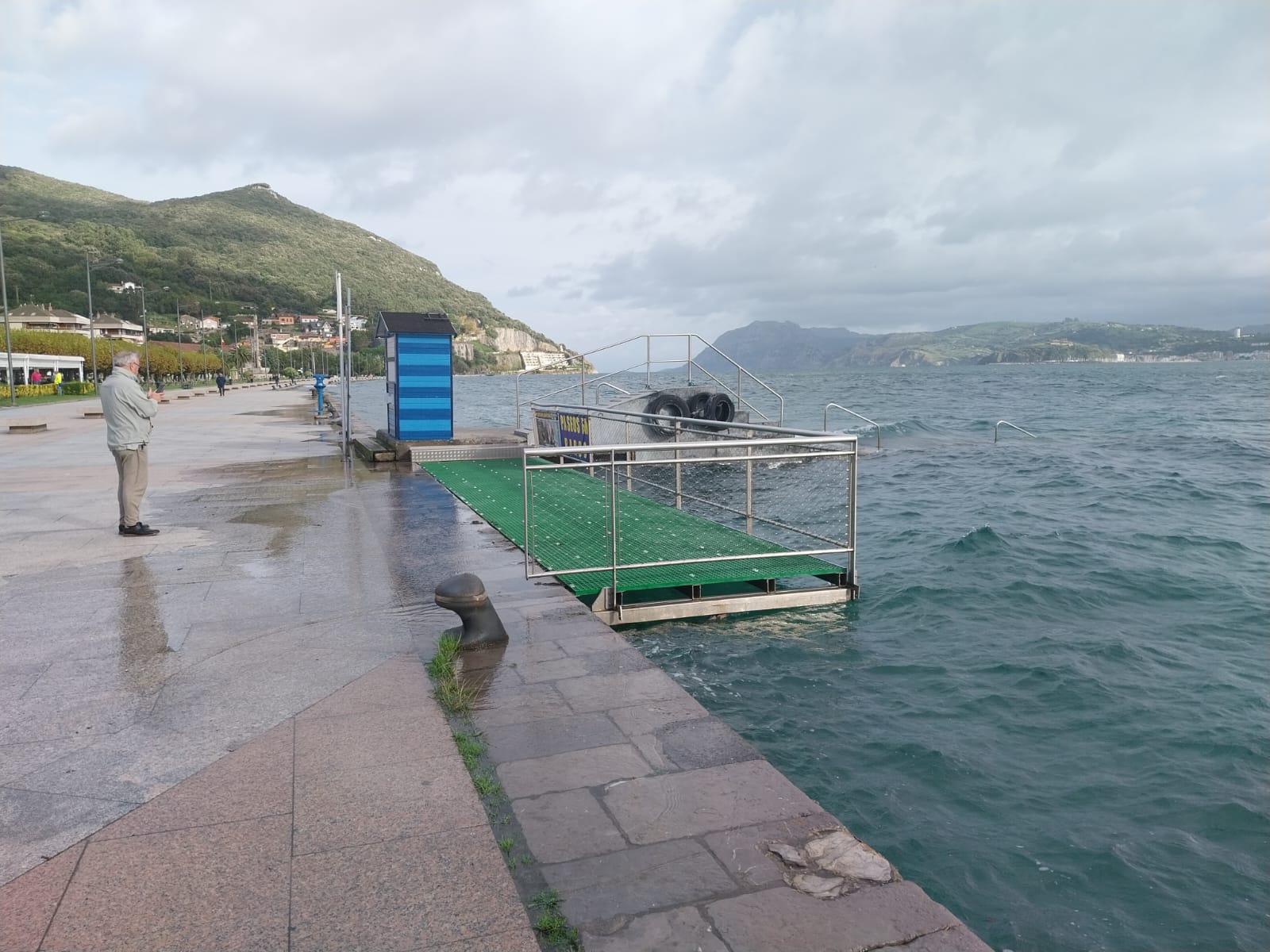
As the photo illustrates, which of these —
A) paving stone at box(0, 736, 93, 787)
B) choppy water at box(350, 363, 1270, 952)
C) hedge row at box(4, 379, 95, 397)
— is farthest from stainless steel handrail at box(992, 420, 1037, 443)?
hedge row at box(4, 379, 95, 397)

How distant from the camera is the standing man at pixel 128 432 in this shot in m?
8.63

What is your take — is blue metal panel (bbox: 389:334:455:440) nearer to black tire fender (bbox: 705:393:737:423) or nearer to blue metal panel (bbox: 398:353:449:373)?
blue metal panel (bbox: 398:353:449:373)

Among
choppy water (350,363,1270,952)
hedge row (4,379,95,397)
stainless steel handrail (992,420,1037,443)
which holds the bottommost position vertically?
choppy water (350,363,1270,952)

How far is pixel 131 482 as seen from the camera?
877cm

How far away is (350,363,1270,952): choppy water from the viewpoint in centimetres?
409

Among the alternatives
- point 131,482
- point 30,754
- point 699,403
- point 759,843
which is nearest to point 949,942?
point 759,843

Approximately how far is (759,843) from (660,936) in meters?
0.62

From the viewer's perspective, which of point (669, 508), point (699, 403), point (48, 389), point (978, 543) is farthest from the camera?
point (48, 389)

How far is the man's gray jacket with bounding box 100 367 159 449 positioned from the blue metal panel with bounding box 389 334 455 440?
6816mm

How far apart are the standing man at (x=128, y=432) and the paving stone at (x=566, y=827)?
6.95 metres

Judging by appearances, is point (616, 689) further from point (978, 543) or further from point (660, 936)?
point (978, 543)

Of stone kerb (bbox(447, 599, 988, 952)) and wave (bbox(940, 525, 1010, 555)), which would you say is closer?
stone kerb (bbox(447, 599, 988, 952))

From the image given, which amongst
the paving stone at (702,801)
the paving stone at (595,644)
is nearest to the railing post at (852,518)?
the paving stone at (595,644)

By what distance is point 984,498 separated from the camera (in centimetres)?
1767
